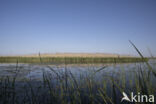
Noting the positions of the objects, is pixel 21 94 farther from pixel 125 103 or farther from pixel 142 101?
pixel 142 101

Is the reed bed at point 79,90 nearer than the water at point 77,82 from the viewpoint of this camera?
Yes

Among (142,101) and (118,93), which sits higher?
(142,101)

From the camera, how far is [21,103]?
11.4 feet

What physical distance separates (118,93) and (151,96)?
3.25 meters

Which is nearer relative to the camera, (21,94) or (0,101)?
(0,101)

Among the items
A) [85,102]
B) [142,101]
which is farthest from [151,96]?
[85,102]

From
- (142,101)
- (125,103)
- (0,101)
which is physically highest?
(142,101)

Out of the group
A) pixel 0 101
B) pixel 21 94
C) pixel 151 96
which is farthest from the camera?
pixel 21 94

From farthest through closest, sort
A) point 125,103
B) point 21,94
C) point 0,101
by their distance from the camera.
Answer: point 21,94 < point 125,103 < point 0,101

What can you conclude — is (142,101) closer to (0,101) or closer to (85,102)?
(85,102)

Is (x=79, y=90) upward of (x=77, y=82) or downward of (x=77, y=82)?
upward

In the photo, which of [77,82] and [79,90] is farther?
[77,82]

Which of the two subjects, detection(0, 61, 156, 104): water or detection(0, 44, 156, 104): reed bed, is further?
detection(0, 61, 156, 104): water

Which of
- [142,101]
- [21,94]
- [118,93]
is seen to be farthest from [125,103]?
[21,94]
